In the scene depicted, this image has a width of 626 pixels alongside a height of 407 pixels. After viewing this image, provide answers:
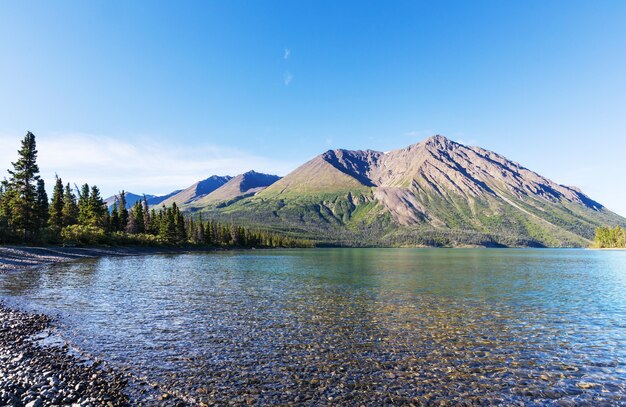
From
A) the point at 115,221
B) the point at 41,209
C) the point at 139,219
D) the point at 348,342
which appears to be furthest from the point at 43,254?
the point at 139,219

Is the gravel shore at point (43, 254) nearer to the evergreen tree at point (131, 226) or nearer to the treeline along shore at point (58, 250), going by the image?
the treeline along shore at point (58, 250)

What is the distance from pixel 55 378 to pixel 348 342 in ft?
47.8

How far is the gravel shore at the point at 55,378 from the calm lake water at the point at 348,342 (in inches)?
27.7

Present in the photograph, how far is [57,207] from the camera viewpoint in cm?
10806

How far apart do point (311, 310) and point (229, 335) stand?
9.80 metres

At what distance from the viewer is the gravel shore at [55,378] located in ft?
40.9

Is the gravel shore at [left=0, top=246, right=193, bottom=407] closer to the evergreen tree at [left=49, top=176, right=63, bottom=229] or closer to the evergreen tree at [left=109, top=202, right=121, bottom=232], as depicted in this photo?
the evergreen tree at [left=49, top=176, right=63, bottom=229]

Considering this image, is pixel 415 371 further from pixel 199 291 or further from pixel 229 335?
pixel 199 291

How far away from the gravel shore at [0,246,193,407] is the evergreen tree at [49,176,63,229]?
101793 millimetres

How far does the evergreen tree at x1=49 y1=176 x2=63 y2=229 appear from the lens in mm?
105250

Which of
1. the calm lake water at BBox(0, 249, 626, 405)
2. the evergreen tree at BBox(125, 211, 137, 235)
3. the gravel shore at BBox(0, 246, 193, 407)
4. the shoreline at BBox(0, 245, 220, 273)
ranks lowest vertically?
the calm lake water at BBox(0, 249, 626, 405)

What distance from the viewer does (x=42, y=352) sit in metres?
17.4

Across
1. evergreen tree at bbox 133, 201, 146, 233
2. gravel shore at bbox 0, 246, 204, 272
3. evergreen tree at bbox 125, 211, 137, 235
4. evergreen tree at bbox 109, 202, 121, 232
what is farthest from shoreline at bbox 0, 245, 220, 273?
evergreen tree at bbox 133, 201, 146, 233

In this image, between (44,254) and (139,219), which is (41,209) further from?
(139,219)
